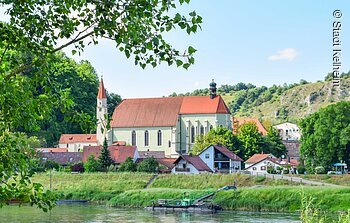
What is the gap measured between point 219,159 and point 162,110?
915 inches

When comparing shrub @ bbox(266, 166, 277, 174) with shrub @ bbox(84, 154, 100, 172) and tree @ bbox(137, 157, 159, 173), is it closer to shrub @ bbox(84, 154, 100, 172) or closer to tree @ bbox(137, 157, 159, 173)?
tree @ bbox(137, 157, 159, 173)

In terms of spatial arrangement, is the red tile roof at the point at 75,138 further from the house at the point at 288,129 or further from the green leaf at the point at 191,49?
the green leaf at the point at 191,49

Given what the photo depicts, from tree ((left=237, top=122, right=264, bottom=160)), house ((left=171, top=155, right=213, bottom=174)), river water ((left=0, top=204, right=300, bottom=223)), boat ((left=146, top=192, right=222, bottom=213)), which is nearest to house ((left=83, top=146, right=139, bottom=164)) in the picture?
house ((left=171, top=155, right=213, bottom=174))

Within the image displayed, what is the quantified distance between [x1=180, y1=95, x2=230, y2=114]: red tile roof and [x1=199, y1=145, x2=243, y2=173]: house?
62.9 feet

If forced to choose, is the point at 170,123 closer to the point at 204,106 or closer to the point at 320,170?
the point at 204,106

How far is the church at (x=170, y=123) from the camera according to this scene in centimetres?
9238

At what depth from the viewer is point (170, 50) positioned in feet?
22.3

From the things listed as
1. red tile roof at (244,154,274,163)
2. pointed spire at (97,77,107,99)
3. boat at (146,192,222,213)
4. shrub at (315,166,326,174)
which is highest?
pointed spire at (97,77,107,99)

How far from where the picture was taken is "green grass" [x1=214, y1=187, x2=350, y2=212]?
4547cm

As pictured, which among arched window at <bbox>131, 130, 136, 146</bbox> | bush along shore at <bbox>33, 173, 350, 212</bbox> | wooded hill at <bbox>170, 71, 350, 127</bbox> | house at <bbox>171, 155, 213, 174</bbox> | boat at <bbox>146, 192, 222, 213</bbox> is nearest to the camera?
boat at <bbox>146, 192, 222, 213</bbox>

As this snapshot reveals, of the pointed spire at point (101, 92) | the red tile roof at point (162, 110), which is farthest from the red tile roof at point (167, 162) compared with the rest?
the pointed spire at point (101, 92)

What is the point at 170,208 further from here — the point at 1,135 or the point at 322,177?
the point at 1,135

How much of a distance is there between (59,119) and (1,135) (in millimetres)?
87708

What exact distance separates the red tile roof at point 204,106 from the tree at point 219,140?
11154 mm
